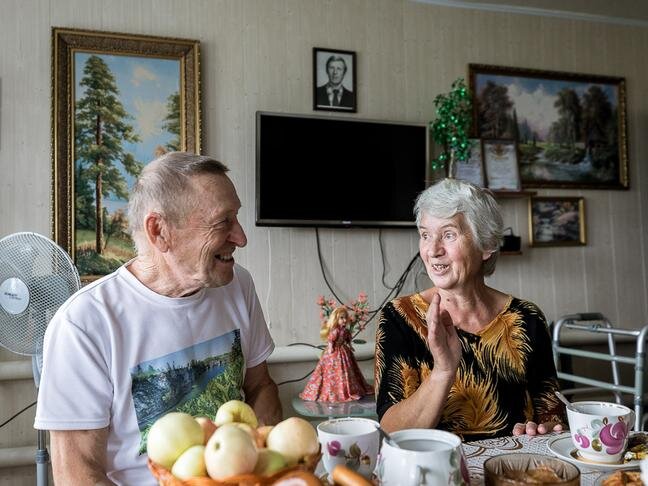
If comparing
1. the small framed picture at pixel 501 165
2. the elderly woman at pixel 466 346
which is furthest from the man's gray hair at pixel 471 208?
the small framed picture at pixel 501 165

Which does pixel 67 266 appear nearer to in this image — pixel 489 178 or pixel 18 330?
pixel 18 330

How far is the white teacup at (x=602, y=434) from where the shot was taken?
3.29 ft

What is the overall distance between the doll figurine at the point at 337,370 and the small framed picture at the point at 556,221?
1.55 meters

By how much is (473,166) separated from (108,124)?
191 centimetres

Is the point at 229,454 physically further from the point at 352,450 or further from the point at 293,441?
the point at 352,450

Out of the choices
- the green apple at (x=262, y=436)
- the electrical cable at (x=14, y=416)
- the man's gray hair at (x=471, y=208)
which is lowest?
the electrical cable at (x=14, y=416)

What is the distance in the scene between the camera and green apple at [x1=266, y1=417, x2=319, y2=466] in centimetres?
70

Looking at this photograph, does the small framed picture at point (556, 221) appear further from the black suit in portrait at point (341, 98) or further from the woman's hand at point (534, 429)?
the woman's hand at point (534, 429)

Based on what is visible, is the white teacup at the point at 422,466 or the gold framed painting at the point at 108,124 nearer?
the white teacup at the point at 422,466

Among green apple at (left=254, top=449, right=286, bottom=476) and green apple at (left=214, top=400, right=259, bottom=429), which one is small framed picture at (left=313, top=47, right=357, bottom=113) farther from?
green apple at (left=254, top=449, right=286, bottom=476)

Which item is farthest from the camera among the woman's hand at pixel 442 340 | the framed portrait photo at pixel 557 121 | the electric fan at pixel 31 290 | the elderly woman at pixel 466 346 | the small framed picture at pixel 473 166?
the framed portrait photo at pixel 557 121

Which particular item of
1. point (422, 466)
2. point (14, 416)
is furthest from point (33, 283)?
point (422, 466)

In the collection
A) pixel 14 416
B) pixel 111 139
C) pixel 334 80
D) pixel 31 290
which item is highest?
pixel 334 80

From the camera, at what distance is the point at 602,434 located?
1.01 m
